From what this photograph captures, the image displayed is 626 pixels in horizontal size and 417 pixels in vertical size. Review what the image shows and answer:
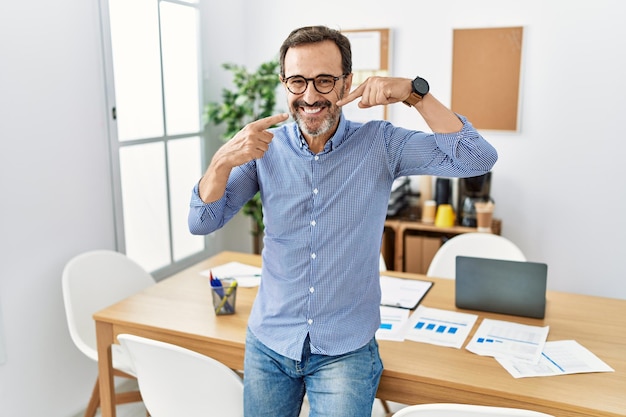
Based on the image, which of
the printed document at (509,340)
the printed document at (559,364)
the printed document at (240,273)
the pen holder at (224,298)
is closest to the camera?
the printed document at (559,364)

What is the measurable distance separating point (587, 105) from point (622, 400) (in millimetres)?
2401

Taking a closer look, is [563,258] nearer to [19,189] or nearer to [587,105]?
[587,105]

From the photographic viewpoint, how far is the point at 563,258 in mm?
3664

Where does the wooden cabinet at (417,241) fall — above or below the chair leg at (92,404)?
above

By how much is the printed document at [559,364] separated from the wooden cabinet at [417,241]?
1.80 meters

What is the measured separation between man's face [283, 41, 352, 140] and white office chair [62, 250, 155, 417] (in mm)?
1348

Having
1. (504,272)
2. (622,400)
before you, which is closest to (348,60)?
(504,272)

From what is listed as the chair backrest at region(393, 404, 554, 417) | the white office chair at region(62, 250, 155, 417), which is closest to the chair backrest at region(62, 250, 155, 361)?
the white office chair at region(62, 250, 155, 417)

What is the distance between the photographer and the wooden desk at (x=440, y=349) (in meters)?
1.53

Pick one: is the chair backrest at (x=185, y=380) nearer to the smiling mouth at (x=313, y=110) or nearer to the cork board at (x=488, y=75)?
the smiling mouth at (x=313, y=110)

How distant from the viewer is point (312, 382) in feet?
5.37

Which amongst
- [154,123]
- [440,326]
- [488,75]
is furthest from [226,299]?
[488,75]

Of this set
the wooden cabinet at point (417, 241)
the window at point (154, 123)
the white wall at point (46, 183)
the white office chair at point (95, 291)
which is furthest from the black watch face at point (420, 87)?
the wooden cabinet at point (417, 241)

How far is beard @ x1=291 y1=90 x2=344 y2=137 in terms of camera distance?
1.63 metres
